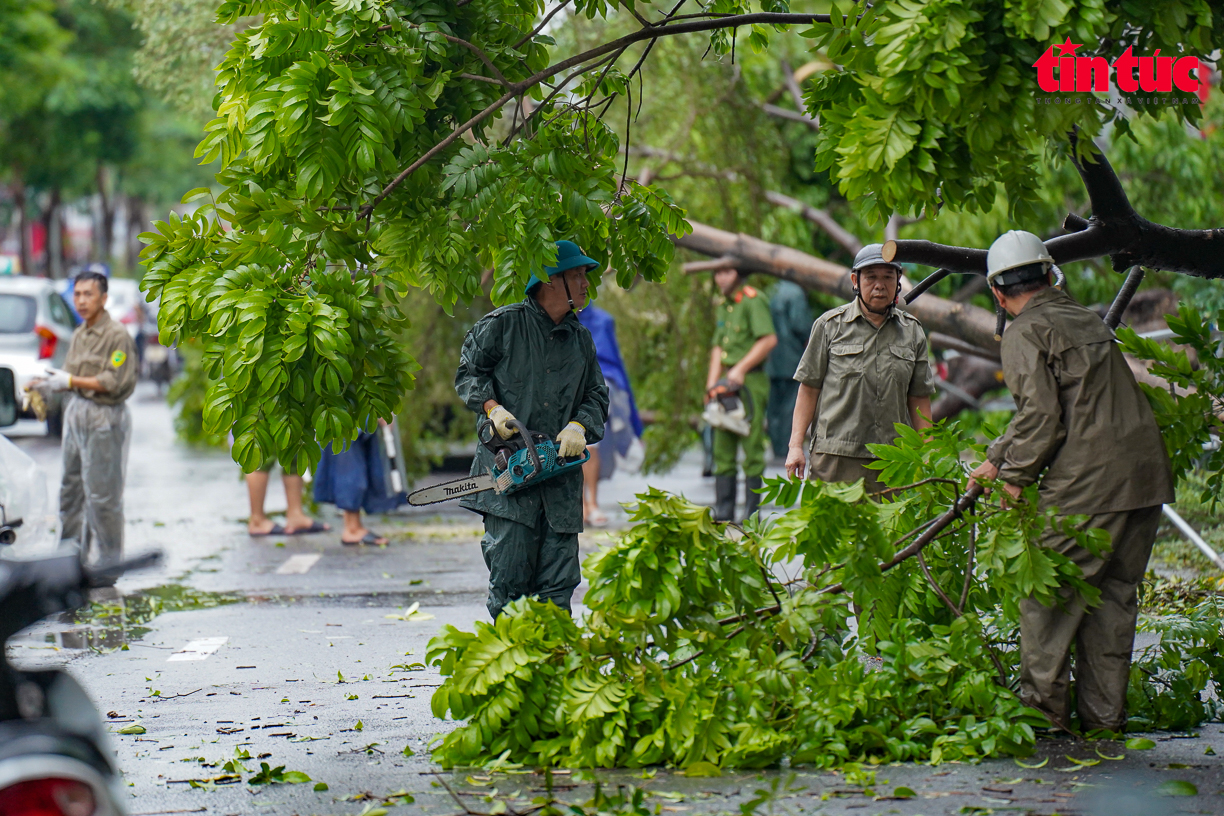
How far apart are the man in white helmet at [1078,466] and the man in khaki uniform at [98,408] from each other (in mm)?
6113

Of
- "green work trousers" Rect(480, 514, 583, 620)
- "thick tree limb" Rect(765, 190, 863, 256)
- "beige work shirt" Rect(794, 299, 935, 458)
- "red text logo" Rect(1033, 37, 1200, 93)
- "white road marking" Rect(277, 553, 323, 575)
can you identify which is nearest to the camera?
"red text logo" Rect(1033, 37, 1200, 93)

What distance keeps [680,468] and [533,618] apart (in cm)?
1281

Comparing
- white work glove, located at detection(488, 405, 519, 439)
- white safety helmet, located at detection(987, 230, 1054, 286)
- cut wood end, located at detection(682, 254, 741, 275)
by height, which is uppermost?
cut wood end, located at detection(682, 254, 741, 275)

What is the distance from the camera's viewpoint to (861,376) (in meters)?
6.65

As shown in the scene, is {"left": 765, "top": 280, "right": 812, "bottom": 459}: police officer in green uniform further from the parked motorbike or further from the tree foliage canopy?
the parked motorbike

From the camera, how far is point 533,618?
4.80 metres

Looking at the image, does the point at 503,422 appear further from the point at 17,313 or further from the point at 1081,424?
the point at 17,313

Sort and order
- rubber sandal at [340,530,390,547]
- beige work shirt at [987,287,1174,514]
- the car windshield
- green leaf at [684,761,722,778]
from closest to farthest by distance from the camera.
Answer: green leaf at [684,761,722,778], beige work shirt at [987,287,1174,514], rubber sandal at [340,530,390,547], the car windshield

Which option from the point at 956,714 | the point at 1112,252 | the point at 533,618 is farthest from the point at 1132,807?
the point at 1112,252

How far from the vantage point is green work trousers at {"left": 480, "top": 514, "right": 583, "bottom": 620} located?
222 inches

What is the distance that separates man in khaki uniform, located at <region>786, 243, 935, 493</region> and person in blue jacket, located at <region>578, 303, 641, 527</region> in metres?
4.24

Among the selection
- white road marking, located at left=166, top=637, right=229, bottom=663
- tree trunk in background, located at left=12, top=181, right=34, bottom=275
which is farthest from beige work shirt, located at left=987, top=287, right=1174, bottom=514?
tree trunk in background, located at left=12, top=181, right=34, bottom=275

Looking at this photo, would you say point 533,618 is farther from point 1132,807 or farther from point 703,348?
point 703,348

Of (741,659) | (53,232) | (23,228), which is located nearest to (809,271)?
(741,659)
